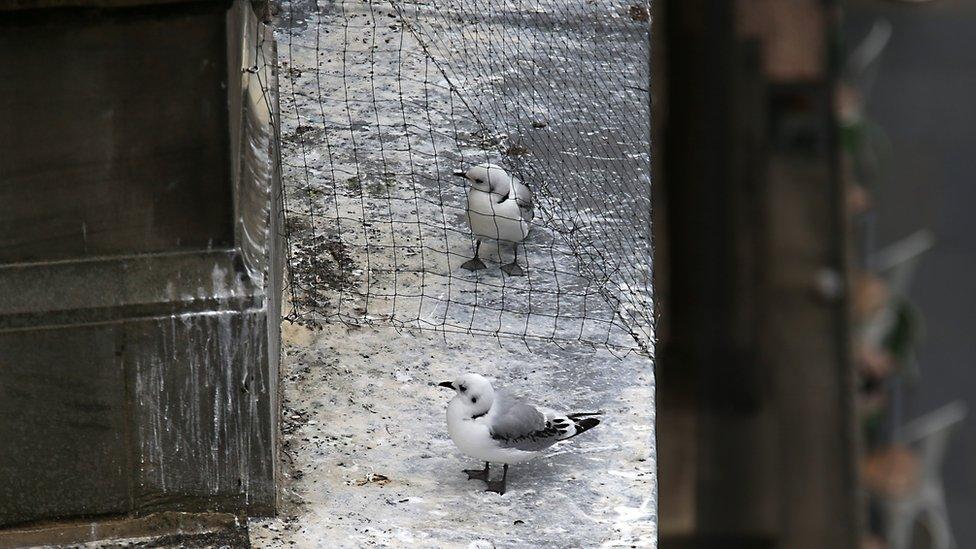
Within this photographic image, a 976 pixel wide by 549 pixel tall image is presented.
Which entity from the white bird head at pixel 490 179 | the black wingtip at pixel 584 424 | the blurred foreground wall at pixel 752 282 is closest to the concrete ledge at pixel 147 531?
the black wingtip at pixel 584 424

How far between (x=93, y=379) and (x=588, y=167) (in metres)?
2.38

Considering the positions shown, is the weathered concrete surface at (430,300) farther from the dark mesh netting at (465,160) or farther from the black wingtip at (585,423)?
the black wingtip at (585,423)

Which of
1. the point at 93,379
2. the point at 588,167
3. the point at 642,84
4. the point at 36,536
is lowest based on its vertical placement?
the point at 36,536

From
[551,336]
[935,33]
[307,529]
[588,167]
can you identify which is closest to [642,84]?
[588,167]

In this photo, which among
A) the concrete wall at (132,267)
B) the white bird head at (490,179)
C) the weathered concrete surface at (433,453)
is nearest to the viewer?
the concrete wall at (132,267)

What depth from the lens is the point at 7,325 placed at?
320 centimetres

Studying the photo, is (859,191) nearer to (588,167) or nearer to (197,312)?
(588,167)

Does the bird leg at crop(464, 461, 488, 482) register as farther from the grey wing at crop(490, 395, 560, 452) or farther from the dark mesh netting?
the dark mesh netting

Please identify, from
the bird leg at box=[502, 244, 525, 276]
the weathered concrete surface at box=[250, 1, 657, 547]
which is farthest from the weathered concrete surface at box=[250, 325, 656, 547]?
the bird leg at box=[502, 244, 525, 276]

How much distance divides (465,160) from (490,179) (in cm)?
55

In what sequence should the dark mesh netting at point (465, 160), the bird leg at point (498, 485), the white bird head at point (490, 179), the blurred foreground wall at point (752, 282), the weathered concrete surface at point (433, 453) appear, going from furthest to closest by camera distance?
the blurred foreground wall at point (752, 282) < the white bird head at point (490, 179) < the dark mesh netting at point (465, 160) < the bird leg at point (498, 485) < the weathered concrete surface at point (433, 453)

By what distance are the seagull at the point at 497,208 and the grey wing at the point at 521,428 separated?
1.00m

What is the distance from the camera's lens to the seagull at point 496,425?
3.69m

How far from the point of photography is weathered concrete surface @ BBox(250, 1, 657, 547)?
372cm
